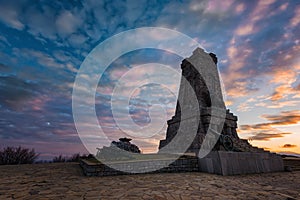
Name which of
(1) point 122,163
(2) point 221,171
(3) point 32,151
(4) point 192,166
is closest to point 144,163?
(1) point 122,163

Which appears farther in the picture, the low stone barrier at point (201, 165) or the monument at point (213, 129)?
the monument at point (213, 129)

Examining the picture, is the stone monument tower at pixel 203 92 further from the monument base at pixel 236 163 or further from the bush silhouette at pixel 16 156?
the bush silhouette at pixel 16 156

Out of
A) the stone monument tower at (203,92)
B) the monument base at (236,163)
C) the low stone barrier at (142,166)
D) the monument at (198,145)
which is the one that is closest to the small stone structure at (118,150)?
the monument at (198,145)

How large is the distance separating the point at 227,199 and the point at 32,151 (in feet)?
54.9

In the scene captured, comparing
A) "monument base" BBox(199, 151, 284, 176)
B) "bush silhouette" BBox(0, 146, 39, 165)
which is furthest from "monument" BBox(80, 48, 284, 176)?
"bush silhouette" BBox(0, 146, 39, 165)

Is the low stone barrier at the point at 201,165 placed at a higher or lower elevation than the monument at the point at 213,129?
lower

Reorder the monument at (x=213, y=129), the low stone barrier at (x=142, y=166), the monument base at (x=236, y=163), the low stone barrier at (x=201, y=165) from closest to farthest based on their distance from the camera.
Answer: the low stone barrier at (x=142, y=166) < the low stone barrier at (x=201, y=165) < the monument base at (x=236, y=163) < the monument at (x=213, y=129)

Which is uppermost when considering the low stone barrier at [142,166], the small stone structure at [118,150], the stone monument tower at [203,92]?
the stone monument tower at [203,92]

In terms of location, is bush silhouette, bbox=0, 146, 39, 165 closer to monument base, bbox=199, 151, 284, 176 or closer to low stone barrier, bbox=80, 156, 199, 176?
low stone barrier, bbox=80, 156, 199, 176

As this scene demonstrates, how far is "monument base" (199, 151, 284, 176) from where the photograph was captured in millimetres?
8031

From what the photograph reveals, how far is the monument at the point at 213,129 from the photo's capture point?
8.51 meters

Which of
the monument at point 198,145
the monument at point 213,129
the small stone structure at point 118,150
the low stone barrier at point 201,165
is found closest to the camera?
the low stone barrier at point 201,165

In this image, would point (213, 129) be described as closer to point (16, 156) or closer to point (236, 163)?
point (236, 163)

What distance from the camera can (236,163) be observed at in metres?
8.45
